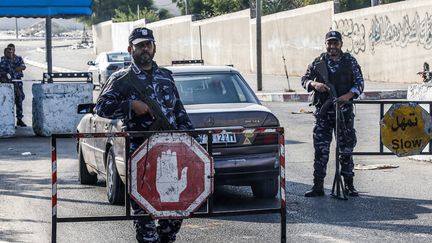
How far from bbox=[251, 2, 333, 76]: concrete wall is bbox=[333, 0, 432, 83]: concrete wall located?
1.34m

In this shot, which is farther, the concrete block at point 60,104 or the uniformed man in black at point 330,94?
the concrete block at point 60,104

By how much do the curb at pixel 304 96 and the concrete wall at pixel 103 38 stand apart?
4292 cm

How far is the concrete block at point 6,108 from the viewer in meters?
20.5

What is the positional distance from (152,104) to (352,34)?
105 feet

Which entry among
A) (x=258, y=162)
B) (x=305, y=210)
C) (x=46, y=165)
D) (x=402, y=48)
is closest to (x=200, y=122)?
(x=258, y=162)

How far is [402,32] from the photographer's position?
35031 mm

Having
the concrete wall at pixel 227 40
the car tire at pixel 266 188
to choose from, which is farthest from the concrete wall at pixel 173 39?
the car tire at pixel 266 188

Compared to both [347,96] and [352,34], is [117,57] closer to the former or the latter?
[352,34]

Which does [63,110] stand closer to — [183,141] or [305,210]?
[305,210]

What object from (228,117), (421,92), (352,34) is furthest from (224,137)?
(352,34)

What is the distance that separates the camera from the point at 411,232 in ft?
31.4

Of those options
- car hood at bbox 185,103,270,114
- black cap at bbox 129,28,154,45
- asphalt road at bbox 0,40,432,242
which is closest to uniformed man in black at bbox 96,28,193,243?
black cap at bbox 129,28,154,45

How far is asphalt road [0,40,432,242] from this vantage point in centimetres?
961

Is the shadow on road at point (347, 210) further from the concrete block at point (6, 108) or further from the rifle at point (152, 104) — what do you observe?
the concrete block at point (6, 108)
